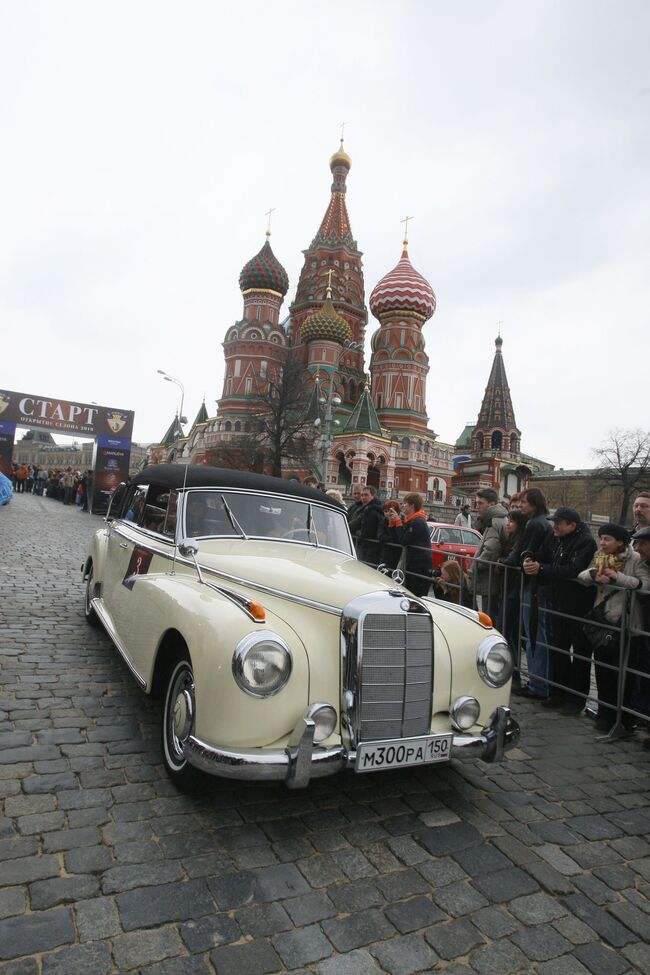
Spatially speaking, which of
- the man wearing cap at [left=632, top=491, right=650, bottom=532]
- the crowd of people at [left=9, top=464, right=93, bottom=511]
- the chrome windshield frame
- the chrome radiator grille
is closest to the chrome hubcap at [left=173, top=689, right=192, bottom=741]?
the chrome radiator grille

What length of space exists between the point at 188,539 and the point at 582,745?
11.1ft

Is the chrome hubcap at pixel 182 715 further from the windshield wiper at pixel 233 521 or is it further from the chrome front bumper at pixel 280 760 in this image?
the windshield wiper at pixel 233 521

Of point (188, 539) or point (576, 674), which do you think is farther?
point (576, 674)

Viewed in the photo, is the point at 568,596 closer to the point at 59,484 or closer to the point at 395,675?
the point at 395,675

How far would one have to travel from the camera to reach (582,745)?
4.47 meters

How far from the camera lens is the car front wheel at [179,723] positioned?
10.2 ft

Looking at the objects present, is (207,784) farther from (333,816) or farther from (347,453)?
(347,453)

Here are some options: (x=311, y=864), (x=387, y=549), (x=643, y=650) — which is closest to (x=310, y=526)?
(x=311, y=864)

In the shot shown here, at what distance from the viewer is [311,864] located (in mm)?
2695

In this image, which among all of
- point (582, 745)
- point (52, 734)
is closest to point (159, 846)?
point (52, 734)

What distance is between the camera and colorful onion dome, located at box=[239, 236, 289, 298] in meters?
57.1

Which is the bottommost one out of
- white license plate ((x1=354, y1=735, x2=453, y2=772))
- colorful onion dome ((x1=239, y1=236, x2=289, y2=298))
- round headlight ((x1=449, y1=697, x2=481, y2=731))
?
white license plate ((x1=354, y1=735, x2=453, y2=772))

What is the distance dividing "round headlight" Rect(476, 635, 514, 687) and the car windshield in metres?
1.64

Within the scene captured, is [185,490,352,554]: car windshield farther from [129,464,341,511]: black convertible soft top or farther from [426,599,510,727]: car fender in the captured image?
[426,599,510,727]: car fender
